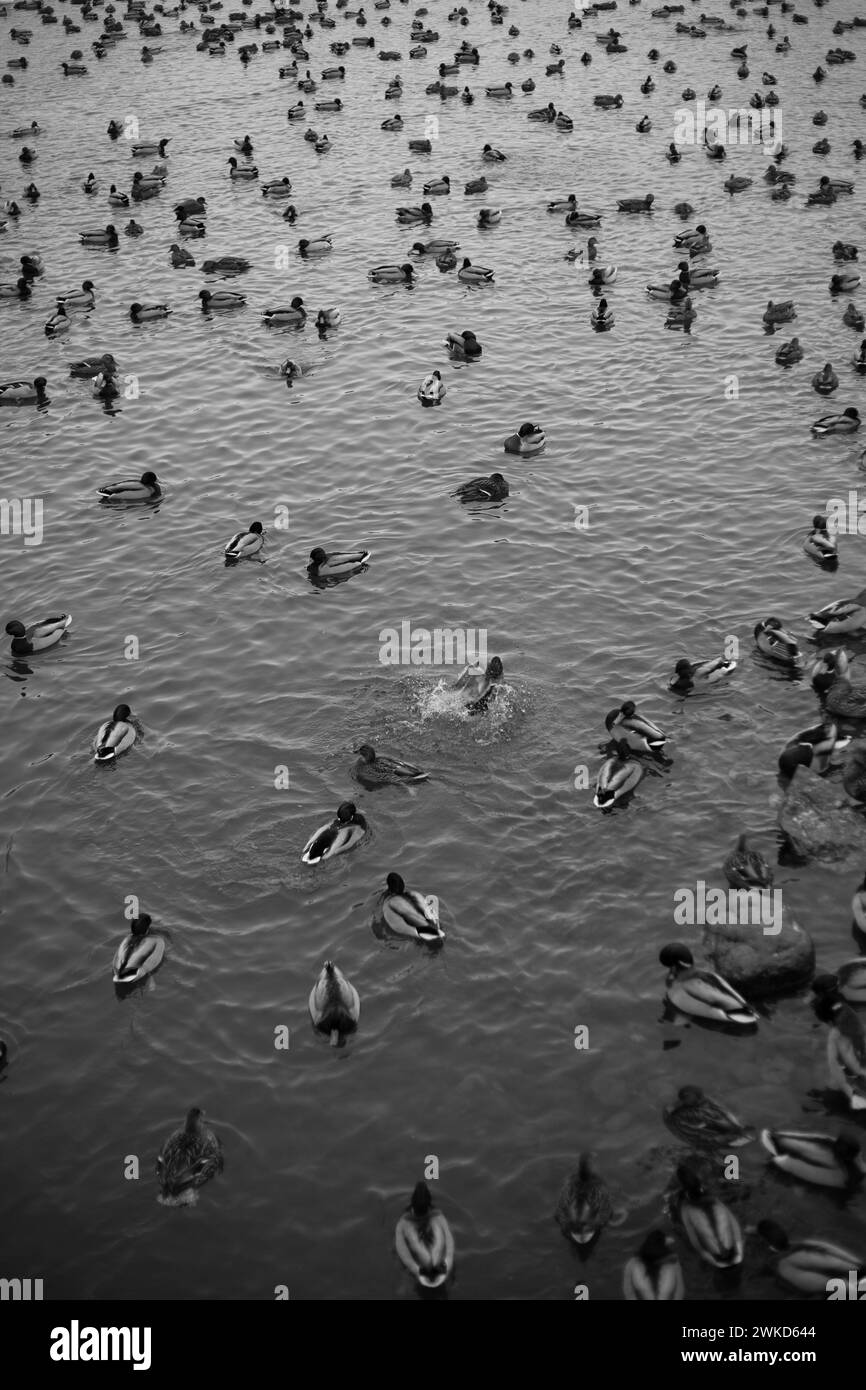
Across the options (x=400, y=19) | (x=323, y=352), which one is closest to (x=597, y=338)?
(x=323, y=352)

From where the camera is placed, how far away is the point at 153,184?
→ 49.8m

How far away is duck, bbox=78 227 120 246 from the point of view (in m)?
44.8

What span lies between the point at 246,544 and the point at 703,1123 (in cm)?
1651

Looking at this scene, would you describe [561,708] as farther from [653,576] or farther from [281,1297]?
[281,1297]

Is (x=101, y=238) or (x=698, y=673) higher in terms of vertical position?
(x=101, y=238)

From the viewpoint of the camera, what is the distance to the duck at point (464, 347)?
34594mm

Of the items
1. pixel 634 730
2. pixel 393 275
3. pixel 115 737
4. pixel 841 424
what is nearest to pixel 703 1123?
pixel 634 730

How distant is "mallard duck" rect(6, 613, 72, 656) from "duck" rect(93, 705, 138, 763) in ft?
11.5

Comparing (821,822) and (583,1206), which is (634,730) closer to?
(821,822)

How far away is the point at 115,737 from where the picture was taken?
2067 centimetres

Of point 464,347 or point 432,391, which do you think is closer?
point 432,391

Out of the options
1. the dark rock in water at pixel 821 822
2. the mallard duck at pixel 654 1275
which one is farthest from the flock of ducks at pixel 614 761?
the dark rock in water at pixel 821 822

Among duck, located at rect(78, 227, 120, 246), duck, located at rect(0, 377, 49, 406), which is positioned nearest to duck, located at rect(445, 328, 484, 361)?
duck, located at rect(0, 377, 49, 406)
